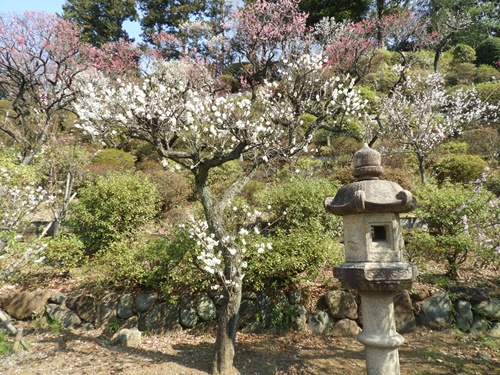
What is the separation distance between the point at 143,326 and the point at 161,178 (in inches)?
232

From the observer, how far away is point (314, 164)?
11.7 metres

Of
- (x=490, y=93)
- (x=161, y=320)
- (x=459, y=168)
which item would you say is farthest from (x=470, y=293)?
(x=490, y=93)

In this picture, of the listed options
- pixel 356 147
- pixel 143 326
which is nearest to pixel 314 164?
pixel 356 147

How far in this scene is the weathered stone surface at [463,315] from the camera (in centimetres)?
536

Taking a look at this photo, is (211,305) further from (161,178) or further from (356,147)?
(356,147)

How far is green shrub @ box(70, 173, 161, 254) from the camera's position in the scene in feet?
24.5

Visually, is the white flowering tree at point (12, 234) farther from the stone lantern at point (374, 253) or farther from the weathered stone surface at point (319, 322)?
the stone lantern at point (374, 253)

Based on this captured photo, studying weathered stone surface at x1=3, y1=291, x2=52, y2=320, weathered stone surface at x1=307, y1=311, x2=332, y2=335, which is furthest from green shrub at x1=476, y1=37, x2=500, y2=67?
weathered stone surface at x1=3, y1=291, x2=52, y2=320

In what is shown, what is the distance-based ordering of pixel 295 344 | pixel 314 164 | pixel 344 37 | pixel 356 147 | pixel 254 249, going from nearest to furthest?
pixel 295 344 < pixel 254 249 < pixel 314 164 < pixel 356 147 < pixel 344 37

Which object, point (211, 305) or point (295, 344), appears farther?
point (211, 305)

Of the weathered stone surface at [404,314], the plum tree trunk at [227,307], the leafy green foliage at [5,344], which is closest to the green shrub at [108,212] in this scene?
the leafy green foliage at [5,344]

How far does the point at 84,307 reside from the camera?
6.12 meters

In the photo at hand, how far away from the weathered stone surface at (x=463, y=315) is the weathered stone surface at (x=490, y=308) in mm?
177

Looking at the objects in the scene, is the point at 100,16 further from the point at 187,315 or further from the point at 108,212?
the point at 187,315
